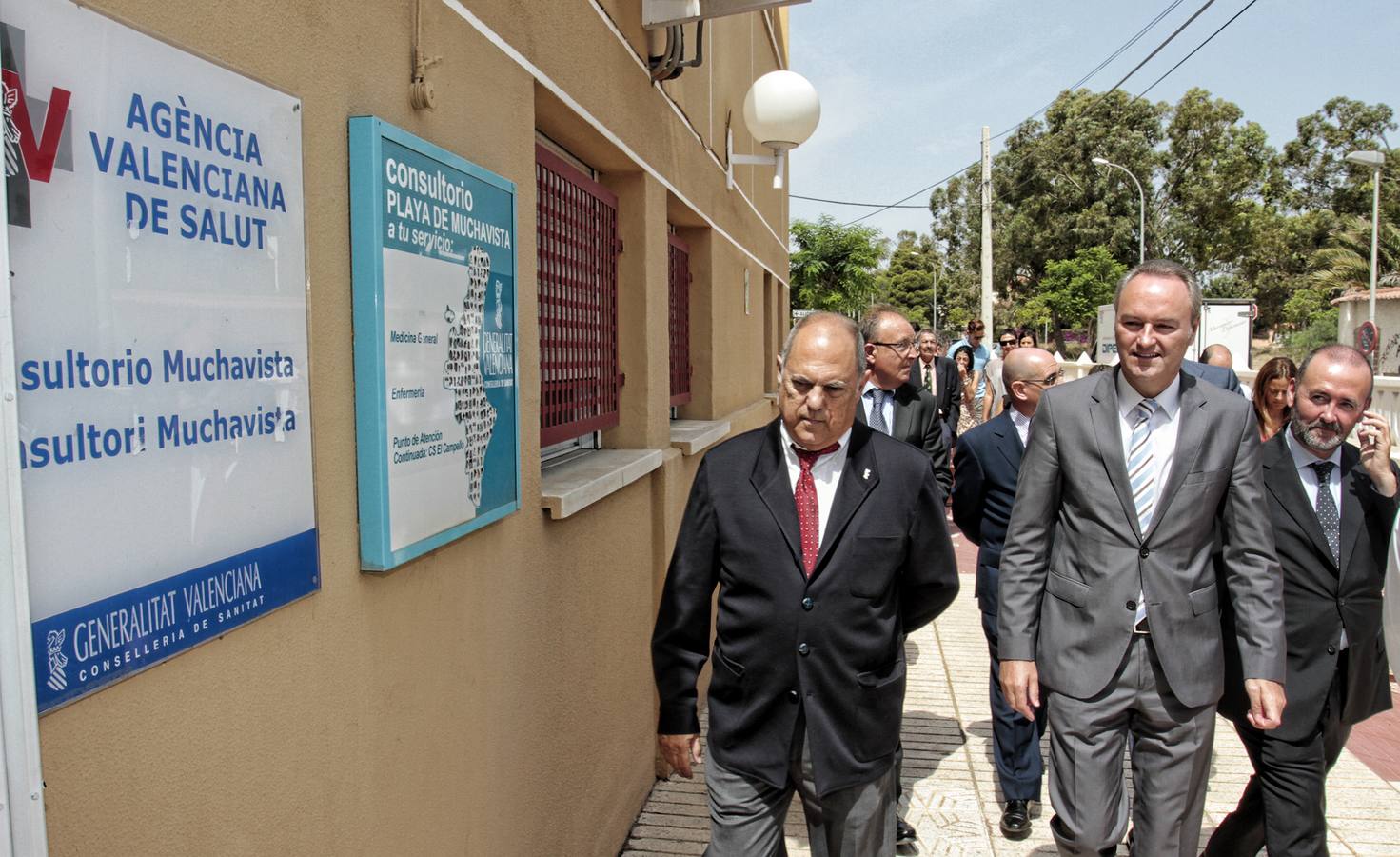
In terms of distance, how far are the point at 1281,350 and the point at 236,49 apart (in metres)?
42.5

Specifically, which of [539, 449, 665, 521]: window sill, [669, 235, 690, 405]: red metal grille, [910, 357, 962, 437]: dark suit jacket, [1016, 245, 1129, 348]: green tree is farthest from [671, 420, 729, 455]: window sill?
[1016, 245, 1129, 348]: green tree

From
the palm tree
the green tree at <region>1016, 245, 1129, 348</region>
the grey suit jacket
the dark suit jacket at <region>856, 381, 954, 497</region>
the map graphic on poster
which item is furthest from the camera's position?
the green tree at <region>1016, 245, 1129, 348</region>

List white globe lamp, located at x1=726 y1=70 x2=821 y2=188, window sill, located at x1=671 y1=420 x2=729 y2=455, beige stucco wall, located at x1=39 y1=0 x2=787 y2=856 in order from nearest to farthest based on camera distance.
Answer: beige stucco wall, located at x1=39 y1=0 x2=787 y2=856 < window sill, located at x1=671 y1=420 x2=729 y2=455 < white globe lamp, located at x1=726 y1=70 x2=821 y2=188

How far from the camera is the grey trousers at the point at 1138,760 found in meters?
2.88

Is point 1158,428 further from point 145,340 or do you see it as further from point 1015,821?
point 145,340

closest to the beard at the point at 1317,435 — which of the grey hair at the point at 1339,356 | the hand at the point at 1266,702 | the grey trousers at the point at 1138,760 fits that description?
the grey hair at the point at 1339,356

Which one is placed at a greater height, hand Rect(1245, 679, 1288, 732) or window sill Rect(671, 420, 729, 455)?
window sill Rect(671, 420, 729, 455)

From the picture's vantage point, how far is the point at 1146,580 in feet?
9.32

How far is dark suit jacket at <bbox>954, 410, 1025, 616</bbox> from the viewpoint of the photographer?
4.14 m

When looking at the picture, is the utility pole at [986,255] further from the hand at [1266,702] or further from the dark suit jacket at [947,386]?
the hand at [1266,702]

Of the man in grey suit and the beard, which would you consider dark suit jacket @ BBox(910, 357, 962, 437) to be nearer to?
the beard

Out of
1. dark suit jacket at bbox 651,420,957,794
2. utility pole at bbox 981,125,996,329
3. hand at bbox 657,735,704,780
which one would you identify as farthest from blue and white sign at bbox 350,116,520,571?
utility pole at bbox 981,125,996,329

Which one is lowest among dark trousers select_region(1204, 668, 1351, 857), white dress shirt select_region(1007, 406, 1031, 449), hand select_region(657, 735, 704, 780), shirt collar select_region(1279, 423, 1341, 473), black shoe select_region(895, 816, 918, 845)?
black shoe select_region(895, 816, 918, 845)

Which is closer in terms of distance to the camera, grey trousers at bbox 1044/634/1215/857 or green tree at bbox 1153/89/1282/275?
grey trousers at bbox 1044/634/1215/857
